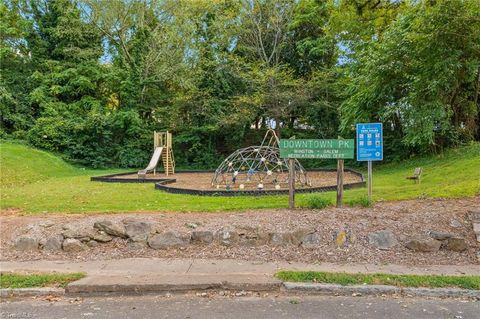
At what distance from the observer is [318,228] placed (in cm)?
609

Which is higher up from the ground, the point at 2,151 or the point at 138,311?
the point at 2,151

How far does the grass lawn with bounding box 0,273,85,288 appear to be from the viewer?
15.2ft

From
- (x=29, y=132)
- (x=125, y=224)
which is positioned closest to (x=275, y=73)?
(x=29, y=132)

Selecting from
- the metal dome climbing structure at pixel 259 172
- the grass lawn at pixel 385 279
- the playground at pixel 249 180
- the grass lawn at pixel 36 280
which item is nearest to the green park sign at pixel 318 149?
the playground at pixel 249 180

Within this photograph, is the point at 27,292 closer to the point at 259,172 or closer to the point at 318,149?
the point at 318,149

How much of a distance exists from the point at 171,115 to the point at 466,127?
16288 millimetres

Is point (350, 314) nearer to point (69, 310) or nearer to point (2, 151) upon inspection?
point (69, 310)

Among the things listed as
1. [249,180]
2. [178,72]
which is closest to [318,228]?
[249,180]

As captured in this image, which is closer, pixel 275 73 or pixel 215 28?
pixel 275 73

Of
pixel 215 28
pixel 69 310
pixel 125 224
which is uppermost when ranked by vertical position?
pixel 215 28

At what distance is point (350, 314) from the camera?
3809mm

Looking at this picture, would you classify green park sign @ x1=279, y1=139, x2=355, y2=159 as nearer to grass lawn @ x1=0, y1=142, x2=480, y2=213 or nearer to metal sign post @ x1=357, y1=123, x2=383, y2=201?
metal sign post @ x1=357, y1=123, x2=383, y2=201

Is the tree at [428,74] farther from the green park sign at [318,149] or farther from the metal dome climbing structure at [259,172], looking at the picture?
the green park sign at [318,149]

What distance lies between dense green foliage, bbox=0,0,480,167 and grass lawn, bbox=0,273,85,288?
57.1ft
